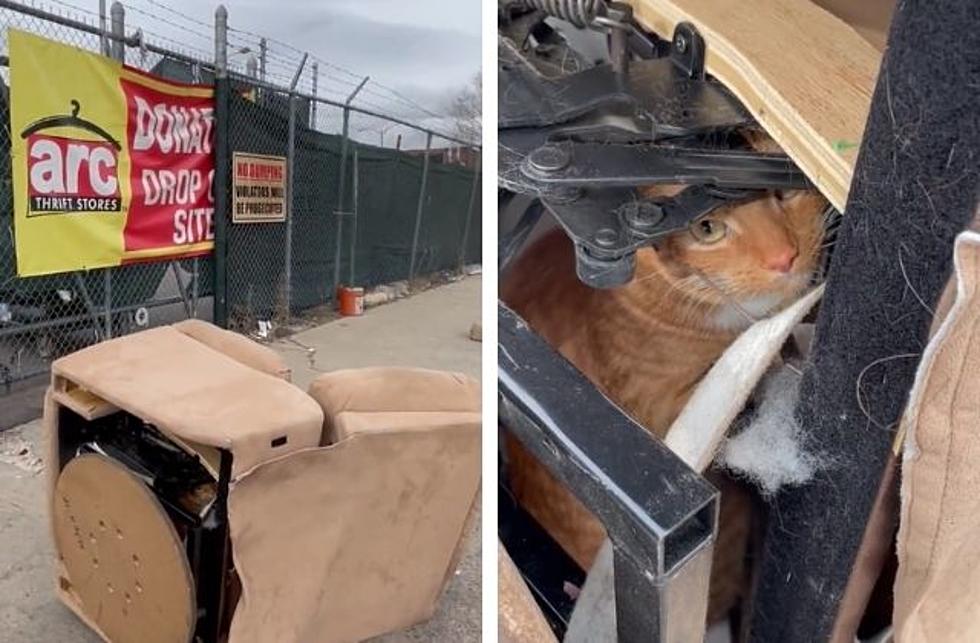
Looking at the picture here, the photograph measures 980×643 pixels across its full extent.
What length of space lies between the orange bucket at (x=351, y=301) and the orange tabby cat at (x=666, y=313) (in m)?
1.90

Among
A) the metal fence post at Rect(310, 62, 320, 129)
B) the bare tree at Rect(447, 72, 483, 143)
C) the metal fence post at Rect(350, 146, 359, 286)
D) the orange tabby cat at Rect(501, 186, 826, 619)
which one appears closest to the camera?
the orange tabby cat at Rect(501, 186, 826, 619)

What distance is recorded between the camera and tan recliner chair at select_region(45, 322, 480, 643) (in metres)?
1.22

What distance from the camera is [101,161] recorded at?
236cm

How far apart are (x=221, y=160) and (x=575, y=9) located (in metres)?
2.18

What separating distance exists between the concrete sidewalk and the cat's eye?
650 millimetres

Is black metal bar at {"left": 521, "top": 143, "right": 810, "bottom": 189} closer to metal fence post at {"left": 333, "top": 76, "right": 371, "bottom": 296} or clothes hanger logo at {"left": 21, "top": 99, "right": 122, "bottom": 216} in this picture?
metal fence post at {"left": 333, "top": 76, "right": 371, "bottom": 296}

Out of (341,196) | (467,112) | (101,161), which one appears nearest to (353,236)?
(341,196)

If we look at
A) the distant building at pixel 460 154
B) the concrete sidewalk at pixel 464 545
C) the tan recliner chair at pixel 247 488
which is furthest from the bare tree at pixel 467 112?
the tan recliner chair at pixel 247 488

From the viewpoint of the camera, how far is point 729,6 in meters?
0.53

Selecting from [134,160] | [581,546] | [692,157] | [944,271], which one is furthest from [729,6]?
[134,160]

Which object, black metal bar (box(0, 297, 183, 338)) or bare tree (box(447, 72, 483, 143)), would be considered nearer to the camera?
bare tree (box(447, 72, 483, 143))

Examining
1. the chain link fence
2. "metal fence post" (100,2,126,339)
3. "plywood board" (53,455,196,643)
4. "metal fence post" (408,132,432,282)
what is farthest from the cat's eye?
"metal fence post" (100,2,126,339)

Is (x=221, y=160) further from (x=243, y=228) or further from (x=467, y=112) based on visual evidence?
(x=467, y=112)

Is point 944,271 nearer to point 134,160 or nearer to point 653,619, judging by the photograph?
point 653,619
